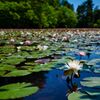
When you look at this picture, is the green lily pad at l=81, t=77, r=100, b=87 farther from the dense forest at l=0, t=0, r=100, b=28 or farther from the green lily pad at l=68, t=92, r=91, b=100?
the dense forest at l=0, t=0, r=100, b=28

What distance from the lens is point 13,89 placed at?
2189mm

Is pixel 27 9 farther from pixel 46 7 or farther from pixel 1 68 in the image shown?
pixel 1 68

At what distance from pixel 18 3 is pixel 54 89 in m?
25.6

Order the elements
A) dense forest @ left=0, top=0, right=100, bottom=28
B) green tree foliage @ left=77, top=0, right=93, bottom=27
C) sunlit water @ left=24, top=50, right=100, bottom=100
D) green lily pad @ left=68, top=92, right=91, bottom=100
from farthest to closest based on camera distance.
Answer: green tree foliage @ left=77, top=0, right=93, bottom=27 → dense forest @ left=0, top=0, right=100, bottom=28 → sunlit water @ left=24, top=50, right=100, bottom=100 → green lily pad @ left=68, top=92, right=91, bottom=100

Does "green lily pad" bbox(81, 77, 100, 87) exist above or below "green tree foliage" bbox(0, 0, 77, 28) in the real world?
below

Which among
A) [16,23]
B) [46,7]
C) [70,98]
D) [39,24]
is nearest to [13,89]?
[70,98]

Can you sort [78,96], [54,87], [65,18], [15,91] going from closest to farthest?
[78,96] < [15,91] < [54,87] < [65,18]

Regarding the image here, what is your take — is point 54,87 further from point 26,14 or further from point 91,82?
point 26,14

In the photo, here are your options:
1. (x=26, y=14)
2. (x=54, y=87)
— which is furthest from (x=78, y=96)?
(x=26, y=14)

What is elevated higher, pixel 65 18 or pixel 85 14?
pixel 85 14

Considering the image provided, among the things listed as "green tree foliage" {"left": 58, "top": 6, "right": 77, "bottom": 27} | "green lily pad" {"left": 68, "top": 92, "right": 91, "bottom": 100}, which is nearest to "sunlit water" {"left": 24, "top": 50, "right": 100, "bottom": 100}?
"green lily pad" {"left": 68, "top": 92, "right": 91, "bottom": 100}

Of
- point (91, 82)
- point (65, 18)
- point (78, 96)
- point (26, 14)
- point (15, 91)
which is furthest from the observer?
point (65, 18)

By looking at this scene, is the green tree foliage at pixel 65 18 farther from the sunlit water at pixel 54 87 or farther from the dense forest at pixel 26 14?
the sunlit water at pixel 54 87

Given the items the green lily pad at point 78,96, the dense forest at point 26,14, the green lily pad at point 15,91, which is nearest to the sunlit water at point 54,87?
the green lily pad at point 15,91
